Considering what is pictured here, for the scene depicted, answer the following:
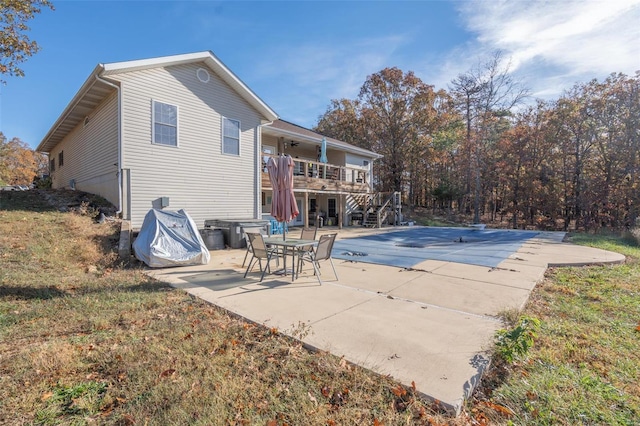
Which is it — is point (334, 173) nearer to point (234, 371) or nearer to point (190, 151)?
point (190, 151)

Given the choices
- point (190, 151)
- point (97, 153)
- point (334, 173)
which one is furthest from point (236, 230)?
point (334, 173)

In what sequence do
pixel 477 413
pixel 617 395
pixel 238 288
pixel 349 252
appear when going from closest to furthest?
pixel 477 413
pixel 617 395
pixel 238 288
pixel 349 252

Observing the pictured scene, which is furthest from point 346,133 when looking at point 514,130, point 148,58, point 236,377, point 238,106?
point 236,377

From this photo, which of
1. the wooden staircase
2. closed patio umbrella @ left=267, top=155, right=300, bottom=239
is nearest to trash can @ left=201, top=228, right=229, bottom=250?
closed patio umbrella @ left=267, top=155, right=300, bottom=239

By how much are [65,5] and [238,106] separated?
6.31 meters

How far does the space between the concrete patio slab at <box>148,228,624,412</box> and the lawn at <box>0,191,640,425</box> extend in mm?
195

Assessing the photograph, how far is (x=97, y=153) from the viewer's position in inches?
452

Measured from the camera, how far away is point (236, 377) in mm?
2557

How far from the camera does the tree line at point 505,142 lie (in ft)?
67.1

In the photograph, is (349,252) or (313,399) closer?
(313,399)

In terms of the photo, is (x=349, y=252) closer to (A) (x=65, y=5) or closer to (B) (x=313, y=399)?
(B) (x=313, y=399)

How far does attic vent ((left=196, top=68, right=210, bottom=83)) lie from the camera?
11.2 meters

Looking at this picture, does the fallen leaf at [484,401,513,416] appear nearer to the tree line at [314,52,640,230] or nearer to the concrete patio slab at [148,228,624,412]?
the concrete patio slab at [148,228,624,412]

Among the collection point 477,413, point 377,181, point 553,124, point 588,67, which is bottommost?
point 477,413
